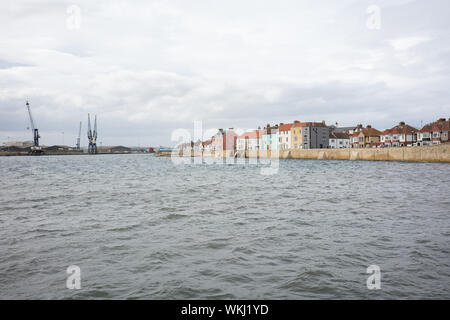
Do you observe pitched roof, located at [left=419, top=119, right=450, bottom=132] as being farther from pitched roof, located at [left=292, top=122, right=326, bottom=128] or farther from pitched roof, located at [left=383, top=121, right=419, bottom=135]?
pitched roof, located at [left=292, top=122, right=326, bottom=128]

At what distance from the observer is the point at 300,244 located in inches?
359

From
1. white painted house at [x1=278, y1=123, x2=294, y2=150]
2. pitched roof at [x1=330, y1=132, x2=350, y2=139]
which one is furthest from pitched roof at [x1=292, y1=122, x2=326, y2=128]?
pitched roof at [x1=330, y1=132, x2=350, y2=139]

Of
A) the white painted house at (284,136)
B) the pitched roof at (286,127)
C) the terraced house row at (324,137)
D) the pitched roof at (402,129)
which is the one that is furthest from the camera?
the pitched roof at (286,127)

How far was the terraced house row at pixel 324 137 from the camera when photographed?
8562 cm

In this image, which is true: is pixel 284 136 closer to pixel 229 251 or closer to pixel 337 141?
pixel 337 141

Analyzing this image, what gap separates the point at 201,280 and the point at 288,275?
5.98ft

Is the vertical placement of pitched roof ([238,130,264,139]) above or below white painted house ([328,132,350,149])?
above

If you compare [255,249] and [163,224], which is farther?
[163,224]

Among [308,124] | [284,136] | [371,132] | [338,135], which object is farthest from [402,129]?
[284,136]

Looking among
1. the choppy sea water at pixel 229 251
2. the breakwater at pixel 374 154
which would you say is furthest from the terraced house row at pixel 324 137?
the choppy sea water at pixel 229 251

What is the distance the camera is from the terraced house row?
281 feet

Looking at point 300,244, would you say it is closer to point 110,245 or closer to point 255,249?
point 255,249

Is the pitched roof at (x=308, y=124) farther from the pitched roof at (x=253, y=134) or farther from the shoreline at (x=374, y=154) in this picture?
the pitched roof at (x=253, y=134)
